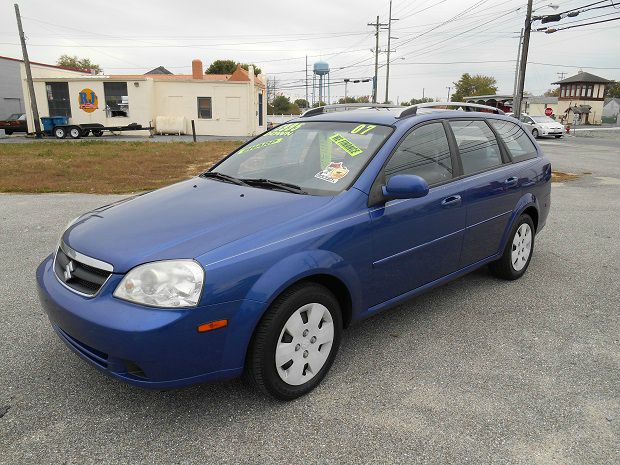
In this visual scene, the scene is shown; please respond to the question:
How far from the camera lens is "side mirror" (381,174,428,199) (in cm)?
300

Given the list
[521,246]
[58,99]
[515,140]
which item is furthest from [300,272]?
[58,99]

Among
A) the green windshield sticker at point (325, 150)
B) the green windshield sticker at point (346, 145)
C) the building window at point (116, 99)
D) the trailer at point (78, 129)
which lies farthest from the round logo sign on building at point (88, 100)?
the green windshield sticker at point (346, 145)

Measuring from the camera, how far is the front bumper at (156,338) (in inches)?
89.0

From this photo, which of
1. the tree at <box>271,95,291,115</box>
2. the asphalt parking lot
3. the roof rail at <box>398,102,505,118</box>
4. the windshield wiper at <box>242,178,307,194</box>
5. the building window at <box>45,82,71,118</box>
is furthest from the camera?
the tree at <box>271,95,291,115</box>

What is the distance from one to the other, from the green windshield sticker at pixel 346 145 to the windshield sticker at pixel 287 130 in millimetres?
477

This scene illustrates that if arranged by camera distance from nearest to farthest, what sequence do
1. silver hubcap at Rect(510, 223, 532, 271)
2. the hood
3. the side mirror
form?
1. the hood
2. the side mirror
3. silver hubcap at Rect(510, 223, 532, 271)

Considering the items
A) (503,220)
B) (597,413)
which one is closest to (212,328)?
(597,413)

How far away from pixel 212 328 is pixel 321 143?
5.89 ft

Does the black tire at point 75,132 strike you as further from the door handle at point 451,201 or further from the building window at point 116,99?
the door handle at point 451,201

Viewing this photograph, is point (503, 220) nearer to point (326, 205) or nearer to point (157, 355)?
point (326, 205)

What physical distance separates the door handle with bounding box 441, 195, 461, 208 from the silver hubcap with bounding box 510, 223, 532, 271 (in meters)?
1.16

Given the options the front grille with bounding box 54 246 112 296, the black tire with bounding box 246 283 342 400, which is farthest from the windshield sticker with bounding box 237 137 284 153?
the front grille with bounding box 54 246 112 296

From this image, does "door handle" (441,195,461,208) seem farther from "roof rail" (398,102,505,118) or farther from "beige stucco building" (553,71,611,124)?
"beige stucco building" (553,71,611,124)

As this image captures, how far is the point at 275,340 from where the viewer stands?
2.56 metres
